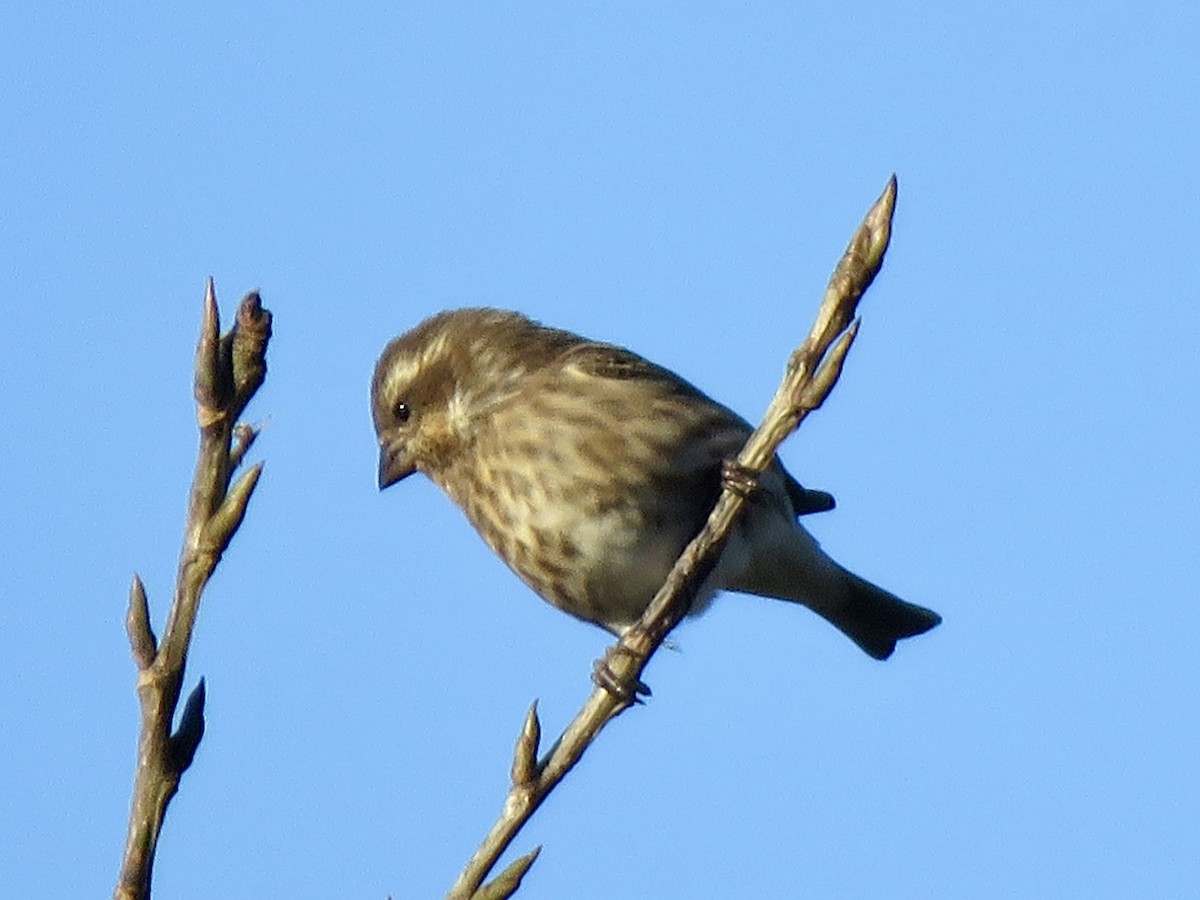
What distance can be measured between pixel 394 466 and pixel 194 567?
4627 millimetres

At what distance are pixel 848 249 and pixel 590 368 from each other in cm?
384

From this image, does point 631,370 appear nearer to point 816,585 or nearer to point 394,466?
point 394,466

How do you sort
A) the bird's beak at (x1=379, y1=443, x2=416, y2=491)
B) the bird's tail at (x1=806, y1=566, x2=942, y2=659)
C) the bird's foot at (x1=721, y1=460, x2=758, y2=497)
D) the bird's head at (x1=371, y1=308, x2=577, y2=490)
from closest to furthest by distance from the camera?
1. the bird's foot at (x1=721, y1=460, x2=758, y2=497)
2. the bird's head at (x1=371, y1=308, x2=577, y2=490)
3. the bird's beak at (x1=379, y1=443, x2=416, y2=491)
4. the bird's tail at (x1=806, y1=566, x2=942, y2=659)

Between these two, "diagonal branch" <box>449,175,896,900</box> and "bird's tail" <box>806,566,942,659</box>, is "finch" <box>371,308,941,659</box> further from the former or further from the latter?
"diagonal branch" <box>449,175,896,900</box>

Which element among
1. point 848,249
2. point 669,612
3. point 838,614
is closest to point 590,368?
point 838,614

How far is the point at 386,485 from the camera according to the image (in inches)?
265

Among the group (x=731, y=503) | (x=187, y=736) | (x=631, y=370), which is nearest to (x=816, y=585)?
(x=631, y=370)

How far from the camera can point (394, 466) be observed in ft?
22.0

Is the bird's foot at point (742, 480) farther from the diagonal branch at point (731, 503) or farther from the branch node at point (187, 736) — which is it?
the branch node at point (187, 736)

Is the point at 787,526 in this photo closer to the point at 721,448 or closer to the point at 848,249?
the point at 721,448

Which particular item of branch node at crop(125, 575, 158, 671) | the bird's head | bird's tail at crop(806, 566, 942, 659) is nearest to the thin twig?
branch node at crop(125, 575, 158, 671)

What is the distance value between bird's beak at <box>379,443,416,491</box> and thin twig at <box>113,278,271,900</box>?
453 centimetres

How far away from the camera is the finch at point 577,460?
5859mm

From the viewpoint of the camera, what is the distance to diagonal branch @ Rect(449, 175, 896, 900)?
92.5 inches
